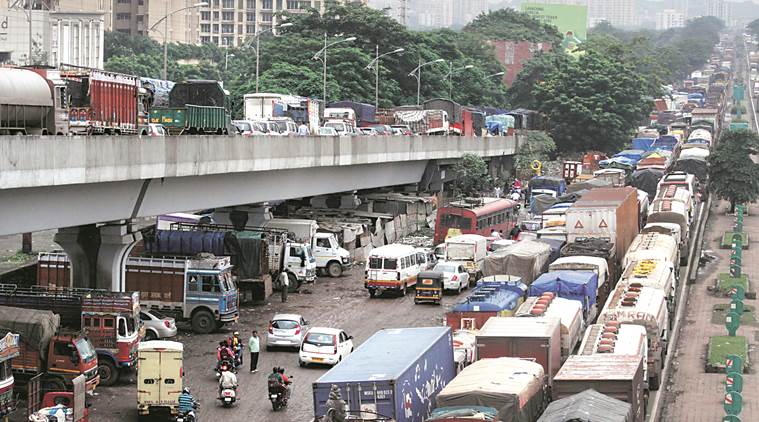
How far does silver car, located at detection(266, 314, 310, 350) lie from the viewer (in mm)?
39219

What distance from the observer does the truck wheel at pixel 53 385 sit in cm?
3178

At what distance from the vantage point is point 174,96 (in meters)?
49.9

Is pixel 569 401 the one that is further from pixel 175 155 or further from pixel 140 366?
pixel 175 155

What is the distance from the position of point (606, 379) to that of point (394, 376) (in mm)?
4467

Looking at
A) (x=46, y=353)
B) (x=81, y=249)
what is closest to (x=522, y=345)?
(x=46, y=353)

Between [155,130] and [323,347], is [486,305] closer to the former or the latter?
[323,347]

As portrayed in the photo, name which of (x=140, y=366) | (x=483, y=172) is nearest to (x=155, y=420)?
(x=140, y=366)

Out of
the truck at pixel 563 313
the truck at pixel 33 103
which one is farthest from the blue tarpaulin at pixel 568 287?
the truck at pixel 33 103

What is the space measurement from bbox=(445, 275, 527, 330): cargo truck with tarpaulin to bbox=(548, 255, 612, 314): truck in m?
2.22

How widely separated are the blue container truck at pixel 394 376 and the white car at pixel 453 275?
18.8m

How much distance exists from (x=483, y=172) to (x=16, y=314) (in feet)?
165

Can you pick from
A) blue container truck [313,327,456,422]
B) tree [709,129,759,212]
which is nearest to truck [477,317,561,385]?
blue container truck [313,327,456,422]

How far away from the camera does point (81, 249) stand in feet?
129

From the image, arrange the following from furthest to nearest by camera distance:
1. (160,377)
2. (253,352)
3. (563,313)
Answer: (253,352) → (563,313) → (160,377)
